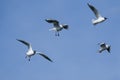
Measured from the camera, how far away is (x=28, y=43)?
2055 inches

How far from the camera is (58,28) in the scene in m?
52.2

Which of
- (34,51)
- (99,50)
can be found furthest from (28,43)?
(99,50)

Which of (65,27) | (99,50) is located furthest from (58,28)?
(99,50)

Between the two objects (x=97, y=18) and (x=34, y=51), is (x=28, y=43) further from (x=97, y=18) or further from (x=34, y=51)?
(x=97, y=18)

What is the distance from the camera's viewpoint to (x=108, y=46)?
53406mm

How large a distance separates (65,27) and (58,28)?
1.88 feet

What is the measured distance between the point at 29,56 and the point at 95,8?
6.56 meters

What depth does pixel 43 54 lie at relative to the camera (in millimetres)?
52562

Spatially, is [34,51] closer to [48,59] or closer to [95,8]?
[48,59]

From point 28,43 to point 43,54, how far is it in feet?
5.05

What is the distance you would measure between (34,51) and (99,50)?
522 centimetres

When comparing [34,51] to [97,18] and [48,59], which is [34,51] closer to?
[48,59]

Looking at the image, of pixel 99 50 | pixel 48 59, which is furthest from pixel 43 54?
pixel 99 50

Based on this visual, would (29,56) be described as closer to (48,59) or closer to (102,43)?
(48,59)
